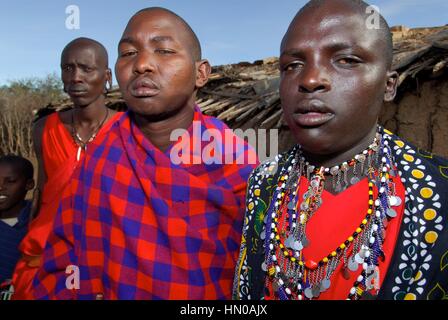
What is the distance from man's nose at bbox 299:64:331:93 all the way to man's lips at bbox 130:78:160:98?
816 mm

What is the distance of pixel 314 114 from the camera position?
46.7 inches

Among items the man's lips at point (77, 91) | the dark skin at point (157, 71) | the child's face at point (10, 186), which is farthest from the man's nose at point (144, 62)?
the child's face at point (10, 186)

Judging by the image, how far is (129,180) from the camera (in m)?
1.86

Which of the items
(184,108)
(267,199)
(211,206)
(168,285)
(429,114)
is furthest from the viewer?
(429,114)

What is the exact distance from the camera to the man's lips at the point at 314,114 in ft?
3.84

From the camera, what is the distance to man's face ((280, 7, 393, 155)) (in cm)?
116

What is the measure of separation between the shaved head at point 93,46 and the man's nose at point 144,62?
1572mm

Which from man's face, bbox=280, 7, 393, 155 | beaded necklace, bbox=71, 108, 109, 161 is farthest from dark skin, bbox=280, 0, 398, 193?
beaded necklace, bbox=71, 108, 109, 161

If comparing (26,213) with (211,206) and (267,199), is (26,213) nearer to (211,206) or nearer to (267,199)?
(211,206)

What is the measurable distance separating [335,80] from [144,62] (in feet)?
3.11

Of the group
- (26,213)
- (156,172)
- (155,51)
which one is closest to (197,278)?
(156,172)

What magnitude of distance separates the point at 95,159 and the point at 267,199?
3.01ft

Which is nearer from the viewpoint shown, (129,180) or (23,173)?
(129,180)
